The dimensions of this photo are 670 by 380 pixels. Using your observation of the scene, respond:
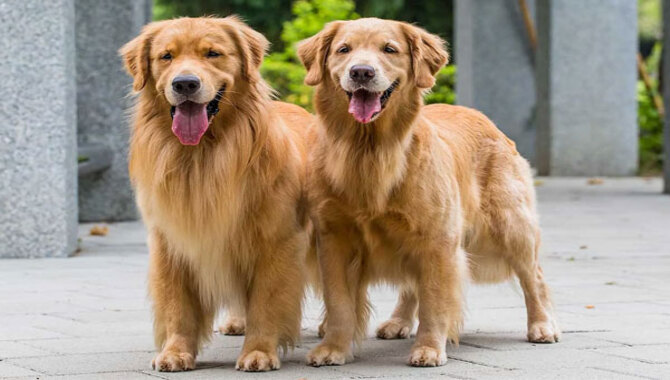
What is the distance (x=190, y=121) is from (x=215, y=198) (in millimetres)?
342

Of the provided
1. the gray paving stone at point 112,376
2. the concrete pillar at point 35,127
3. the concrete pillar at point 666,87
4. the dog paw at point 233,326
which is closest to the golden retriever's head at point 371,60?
A: the gray paving stone at point 112,376

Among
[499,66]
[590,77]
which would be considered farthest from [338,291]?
[499,66]

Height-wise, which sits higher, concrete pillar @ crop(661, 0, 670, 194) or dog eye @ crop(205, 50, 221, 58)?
dog eye @ crop(205, 50, 221, 58)

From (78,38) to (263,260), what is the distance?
22.2ft

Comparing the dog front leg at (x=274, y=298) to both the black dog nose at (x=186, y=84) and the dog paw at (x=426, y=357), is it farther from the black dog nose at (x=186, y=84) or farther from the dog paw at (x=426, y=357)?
the black dog nose at (x=186, y=84)

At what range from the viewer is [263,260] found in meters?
4.92

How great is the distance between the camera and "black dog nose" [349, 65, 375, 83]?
4703 millimetres

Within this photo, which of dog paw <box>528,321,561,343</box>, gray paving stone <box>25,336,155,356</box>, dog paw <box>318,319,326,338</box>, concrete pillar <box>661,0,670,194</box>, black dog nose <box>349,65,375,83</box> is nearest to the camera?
black dog nose <box>349,65,375,83</box>

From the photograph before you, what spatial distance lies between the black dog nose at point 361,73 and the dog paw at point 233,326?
1.72 meters

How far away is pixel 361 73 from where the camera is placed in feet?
15.5

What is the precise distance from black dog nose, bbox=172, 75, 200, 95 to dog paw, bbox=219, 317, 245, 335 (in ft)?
5.43

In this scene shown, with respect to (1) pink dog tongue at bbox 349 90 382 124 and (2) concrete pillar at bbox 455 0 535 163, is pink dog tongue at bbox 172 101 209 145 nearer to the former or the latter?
(1) pink dog tongue at bbox 349 90 382 124

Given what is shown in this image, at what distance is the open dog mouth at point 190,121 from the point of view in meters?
4.74

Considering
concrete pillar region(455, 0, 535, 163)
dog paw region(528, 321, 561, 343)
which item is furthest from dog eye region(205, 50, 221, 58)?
concrete pillar region(455, 0, 535, 163)
